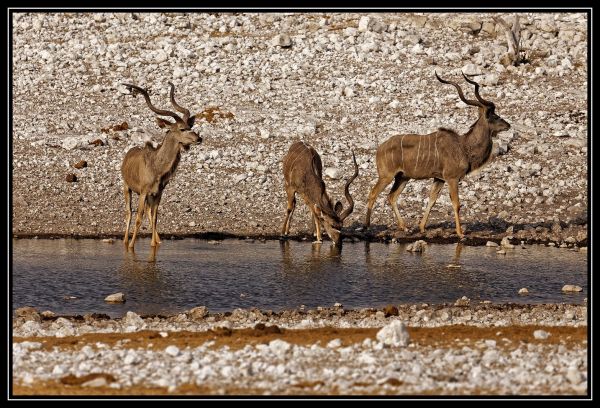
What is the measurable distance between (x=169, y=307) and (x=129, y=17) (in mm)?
18552

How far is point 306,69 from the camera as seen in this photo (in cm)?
2866

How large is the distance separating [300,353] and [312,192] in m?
9.44

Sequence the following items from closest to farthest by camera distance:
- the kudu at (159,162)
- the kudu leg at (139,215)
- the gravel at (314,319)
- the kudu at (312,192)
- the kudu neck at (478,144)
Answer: the gravel at (314,319) → the kudu leg at (139,215) → the kudu at (159,162) → the kudu at (312,192) → the kudu neck at (478,144)

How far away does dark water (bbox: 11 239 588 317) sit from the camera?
47.9 ft

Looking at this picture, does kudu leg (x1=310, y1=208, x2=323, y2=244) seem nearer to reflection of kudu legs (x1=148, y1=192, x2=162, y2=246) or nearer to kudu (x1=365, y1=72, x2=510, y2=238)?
kudu (x1=365, y1=72, x2=510, y2=238)

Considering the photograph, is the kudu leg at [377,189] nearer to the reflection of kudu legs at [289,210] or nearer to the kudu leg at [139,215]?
the reflection of kudu legs at [289,210]

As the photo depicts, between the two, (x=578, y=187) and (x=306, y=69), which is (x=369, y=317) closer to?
(x=578, y=187)

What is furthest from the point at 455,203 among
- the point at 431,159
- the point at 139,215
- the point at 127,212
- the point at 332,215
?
the point at 127,212

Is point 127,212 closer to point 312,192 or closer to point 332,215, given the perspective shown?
point 312,192

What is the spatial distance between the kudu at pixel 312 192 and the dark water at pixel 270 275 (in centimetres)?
42

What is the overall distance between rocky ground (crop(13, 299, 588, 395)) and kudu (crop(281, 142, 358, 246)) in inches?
233

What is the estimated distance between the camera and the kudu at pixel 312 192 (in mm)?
19344

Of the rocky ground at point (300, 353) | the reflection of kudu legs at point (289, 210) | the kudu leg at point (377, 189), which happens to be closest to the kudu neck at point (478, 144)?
the kudu leg at point (377, 189)

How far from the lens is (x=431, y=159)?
67.8 feet
